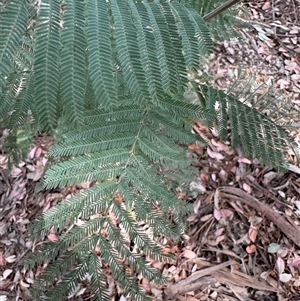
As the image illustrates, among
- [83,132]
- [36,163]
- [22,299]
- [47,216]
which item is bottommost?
[22,299]

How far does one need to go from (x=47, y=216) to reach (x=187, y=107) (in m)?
0.61

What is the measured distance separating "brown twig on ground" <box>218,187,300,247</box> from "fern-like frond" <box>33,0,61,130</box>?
5.85 feet

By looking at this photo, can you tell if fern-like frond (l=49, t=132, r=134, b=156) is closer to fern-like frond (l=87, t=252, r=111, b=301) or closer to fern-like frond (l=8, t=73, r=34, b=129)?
fern-like frond (l=8, t=73, r=34, b=129)

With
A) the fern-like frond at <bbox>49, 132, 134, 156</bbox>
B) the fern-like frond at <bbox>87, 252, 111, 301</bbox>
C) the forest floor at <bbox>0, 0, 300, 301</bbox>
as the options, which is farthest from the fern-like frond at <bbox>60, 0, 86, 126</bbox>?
the forest floor at <bbox>0, 0, 300, 301</bbox>

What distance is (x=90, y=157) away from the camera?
1364mm

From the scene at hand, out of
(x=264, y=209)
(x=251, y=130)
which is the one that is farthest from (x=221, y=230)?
(x=251, y=130)

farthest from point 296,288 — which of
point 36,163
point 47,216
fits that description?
point 36,163

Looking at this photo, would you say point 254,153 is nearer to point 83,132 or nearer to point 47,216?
point 83,132

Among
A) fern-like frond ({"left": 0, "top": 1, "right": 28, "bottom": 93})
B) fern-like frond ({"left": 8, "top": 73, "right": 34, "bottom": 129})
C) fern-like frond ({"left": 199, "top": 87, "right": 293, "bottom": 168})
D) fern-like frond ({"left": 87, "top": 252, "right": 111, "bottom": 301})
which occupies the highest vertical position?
fern-like frond ({"left": 0, "top": 1, "right": 28, "bottom": 93})

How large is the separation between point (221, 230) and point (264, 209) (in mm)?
283

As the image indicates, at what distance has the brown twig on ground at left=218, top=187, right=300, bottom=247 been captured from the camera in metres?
2.38

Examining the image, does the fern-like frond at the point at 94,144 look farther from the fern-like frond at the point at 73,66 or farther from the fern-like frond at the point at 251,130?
the fern-like frond at the point at 73,66

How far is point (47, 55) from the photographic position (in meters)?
0.87

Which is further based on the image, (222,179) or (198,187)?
(222,179)
